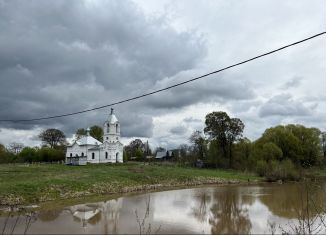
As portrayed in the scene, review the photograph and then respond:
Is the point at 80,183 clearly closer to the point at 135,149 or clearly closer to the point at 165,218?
the point at 165,218

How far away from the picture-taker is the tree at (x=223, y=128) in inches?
2616

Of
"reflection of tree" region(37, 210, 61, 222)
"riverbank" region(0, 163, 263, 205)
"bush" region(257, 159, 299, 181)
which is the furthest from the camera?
"bush" region(257, 159, 299, 181)

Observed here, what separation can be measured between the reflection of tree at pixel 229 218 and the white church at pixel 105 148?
174 feet

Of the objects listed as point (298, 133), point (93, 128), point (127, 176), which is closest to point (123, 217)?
point (127, 176)

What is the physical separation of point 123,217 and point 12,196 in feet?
27.0

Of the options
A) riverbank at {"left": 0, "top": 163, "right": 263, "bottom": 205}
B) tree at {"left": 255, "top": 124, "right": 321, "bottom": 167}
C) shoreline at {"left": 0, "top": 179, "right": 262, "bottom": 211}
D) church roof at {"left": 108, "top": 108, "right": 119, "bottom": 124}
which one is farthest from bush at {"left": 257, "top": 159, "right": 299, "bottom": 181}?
church roof at {"left": 108, "top": 108, "right": 119, "bottom": 124}

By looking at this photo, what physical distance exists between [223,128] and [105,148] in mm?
24900

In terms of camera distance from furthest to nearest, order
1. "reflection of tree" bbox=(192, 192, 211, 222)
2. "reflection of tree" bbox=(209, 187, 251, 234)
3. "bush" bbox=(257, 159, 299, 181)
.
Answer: "bush" bbox=(257, 159, 299, 181)
"reflection of tree" bbox=(192, 192, 211, 222)
"reflection of tree" bbox=(209, 187, 251, 234)

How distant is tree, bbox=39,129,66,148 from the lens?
315ft

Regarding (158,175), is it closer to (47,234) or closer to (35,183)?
(35,183)

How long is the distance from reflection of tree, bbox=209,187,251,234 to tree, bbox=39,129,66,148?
263 feet

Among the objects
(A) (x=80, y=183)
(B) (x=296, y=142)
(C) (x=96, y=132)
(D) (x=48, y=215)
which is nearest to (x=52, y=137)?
(C) (x=96, y=132)

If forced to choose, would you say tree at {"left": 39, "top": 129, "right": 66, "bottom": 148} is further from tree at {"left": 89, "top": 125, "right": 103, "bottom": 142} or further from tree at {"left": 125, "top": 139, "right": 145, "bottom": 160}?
tree at {"left": 125, "top": 139, "right": 145, "bottom": 160}

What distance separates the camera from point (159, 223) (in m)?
15.9
